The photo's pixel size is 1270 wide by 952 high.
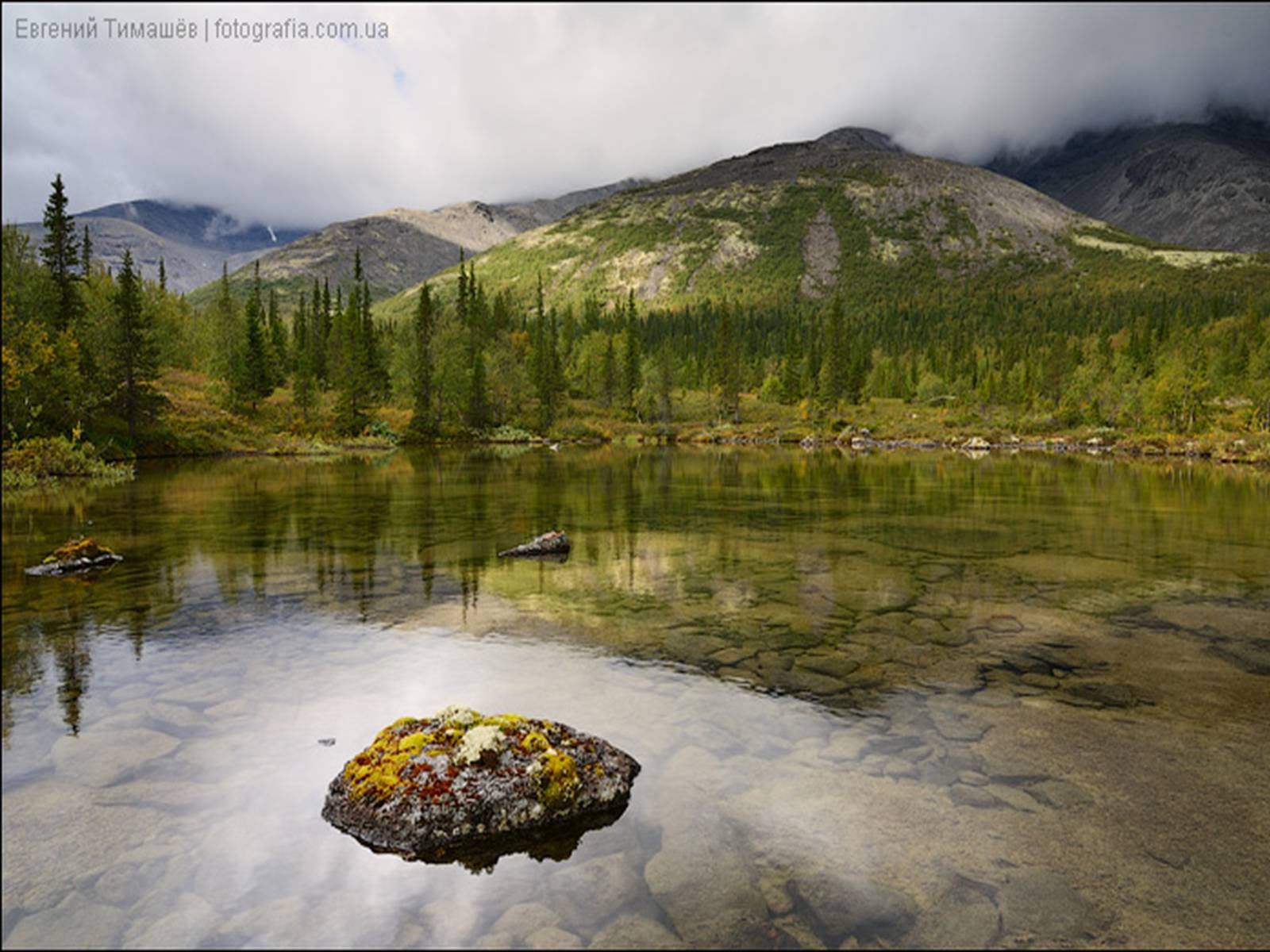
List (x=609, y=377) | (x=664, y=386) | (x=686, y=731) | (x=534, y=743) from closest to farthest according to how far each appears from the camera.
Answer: (x=534, y=743) → (x=686, y=731) → (x=664, y=386) → (x=609, y=377)

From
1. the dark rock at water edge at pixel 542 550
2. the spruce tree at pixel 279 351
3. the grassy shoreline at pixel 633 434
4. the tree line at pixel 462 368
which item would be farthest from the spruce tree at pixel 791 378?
the dark rock at water edge at pixel 542 550

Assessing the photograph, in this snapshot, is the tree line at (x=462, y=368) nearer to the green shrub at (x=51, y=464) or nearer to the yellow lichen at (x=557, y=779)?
the green shrub at (x=51, y=464)

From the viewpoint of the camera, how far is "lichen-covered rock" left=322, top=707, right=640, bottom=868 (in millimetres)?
7680

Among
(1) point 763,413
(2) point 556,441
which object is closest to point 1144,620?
(2) point 556,441

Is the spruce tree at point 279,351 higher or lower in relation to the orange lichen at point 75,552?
higher

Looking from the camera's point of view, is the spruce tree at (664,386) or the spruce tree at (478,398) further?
the spruce tree at (664,386)

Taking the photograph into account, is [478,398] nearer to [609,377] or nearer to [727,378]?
[609,377]

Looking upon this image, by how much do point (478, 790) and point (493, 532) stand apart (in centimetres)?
2086

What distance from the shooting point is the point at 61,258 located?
70.2m

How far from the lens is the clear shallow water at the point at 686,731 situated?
6.56m

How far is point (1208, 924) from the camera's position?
6406 mm

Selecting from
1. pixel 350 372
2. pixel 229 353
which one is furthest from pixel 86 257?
pixel 350 372

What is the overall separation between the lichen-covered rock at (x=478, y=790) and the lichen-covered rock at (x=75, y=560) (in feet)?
56.1

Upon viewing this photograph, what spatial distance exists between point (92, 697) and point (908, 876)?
40.7 feet
